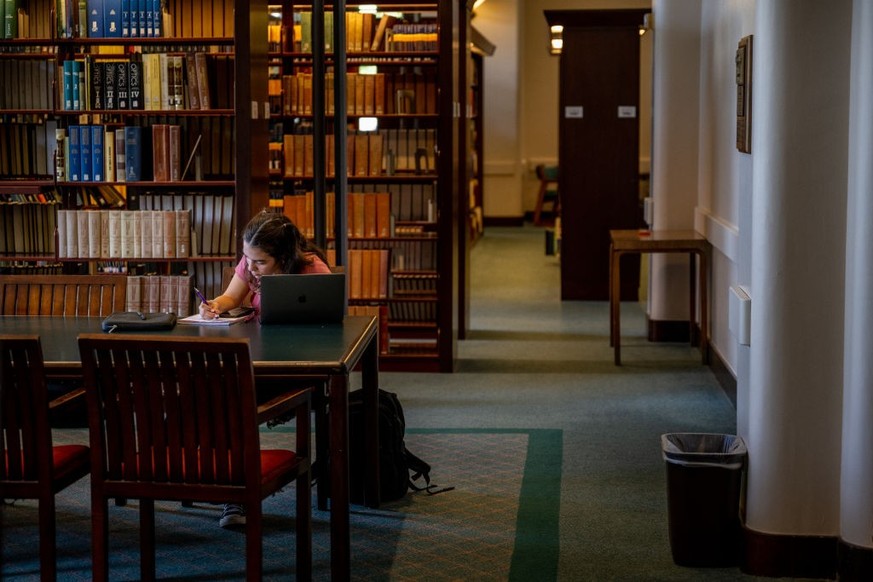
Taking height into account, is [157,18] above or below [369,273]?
above

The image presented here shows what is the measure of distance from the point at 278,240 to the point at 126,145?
2.20m

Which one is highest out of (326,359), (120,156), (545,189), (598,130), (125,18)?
(125,18)

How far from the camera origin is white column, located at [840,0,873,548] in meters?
3.57

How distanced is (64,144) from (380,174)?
6.60 ft

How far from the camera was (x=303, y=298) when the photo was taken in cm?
450

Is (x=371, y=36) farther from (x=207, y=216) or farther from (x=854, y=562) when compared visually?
(x=854, y=562)

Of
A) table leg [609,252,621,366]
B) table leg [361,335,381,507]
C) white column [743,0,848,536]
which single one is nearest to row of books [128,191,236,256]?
table leg [361,335,381,507]

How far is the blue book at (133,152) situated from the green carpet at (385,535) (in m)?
2.01

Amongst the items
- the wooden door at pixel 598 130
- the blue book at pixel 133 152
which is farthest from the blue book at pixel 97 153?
the wooden door at pixel 598 130

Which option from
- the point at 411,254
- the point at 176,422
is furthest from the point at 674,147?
the point at 176,422

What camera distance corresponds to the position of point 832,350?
3.82 metres

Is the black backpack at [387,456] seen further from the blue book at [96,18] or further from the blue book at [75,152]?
the blue book at [96,18]

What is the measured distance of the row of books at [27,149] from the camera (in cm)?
677

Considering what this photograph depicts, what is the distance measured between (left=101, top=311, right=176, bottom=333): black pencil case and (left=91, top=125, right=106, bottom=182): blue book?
2.43 metres
